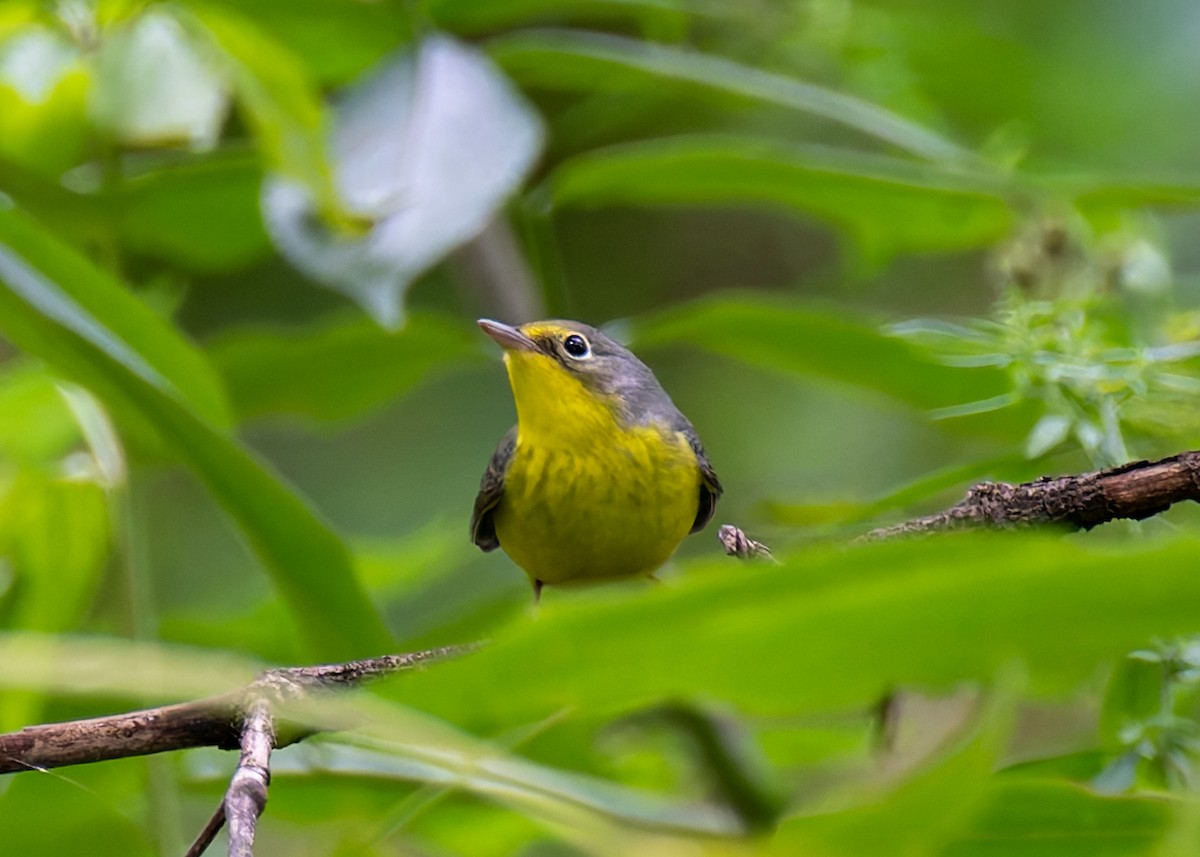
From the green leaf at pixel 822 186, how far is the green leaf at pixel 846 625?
192 centimetres

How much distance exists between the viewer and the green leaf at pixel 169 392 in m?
1.89

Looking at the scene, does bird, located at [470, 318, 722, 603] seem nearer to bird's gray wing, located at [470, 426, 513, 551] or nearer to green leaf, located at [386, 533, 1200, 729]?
bird's gray wing, located at [470, 426, 513, 551]

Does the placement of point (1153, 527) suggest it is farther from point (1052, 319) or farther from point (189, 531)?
point (189, 531)

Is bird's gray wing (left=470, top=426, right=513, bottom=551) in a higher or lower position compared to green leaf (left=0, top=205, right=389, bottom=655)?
higher

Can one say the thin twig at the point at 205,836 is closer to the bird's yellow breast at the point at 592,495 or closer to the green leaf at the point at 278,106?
the green leaf at the point at 278,106

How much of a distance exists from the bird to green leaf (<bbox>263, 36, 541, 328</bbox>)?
0.46m

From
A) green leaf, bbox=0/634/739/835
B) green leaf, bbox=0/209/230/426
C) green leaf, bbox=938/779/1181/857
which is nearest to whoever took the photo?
green leaf, bbox=0/634/739/835

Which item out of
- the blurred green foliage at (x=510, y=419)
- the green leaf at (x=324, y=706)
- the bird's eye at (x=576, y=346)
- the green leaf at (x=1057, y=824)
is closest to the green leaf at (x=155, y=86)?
the blurred green foliage at (x=510, y=419)

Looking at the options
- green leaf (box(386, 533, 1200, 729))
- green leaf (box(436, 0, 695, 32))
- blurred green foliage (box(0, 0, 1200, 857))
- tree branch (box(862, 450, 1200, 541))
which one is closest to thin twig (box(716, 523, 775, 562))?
blurred green foliage (box(0, 0, 1200, 857))

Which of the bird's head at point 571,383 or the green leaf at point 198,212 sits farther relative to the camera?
the bird's head at point 571,383

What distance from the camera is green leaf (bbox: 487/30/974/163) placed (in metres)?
2.62

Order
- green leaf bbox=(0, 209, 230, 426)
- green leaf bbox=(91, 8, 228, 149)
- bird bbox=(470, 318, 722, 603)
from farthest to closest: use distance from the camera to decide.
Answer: bird bbox=(470, 318, 722, 603) < green leaf bbox=(91, 8, 228, 149) < green leaf bbox=(0, 209, 230, 426)

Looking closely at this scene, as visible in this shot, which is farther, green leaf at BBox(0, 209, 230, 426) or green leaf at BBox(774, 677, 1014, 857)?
green leaf at BBox(0, 209, 230, 426)

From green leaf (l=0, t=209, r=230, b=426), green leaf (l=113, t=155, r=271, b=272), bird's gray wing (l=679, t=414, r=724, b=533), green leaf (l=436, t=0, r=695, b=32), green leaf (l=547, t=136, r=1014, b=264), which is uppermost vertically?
green leaf (l=436, t=0, r=695, b=32)
